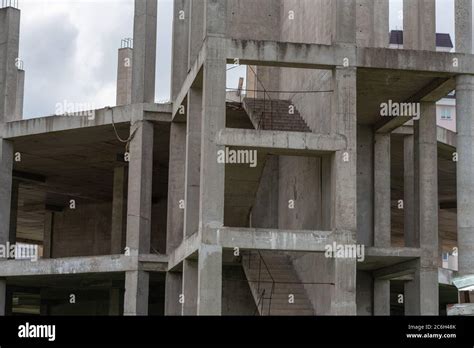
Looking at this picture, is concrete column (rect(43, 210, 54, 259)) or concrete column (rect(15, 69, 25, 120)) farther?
concrete column (rect(43, 210, 54, 259))

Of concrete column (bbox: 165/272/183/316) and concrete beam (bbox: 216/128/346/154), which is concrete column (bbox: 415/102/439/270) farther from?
concrete column (bbox: 165/272/183/316)

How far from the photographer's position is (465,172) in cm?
2616

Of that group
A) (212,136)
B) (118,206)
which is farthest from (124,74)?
(212,136)

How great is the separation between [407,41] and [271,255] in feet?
27.9

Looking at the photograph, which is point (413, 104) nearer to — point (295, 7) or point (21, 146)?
point (295, 7)

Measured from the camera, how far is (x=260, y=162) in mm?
27156

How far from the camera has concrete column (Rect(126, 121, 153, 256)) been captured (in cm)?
3103

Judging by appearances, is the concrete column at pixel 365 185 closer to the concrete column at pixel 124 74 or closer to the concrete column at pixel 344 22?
the concrete column at pixel 344 22

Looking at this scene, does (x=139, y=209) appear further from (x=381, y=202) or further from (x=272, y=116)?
(x=381, y=202)

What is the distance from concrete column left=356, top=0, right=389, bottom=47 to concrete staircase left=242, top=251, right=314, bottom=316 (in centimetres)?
780

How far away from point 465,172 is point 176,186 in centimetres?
1002

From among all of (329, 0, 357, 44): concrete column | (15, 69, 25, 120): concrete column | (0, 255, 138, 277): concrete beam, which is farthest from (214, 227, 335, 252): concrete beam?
(15, 69, 25, 120): concrete column

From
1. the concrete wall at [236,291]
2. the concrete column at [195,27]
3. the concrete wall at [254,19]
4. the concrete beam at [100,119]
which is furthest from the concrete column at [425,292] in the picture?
the concrete wall at [254,19]

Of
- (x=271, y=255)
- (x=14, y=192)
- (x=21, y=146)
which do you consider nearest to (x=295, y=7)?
(x=271, y=255)
